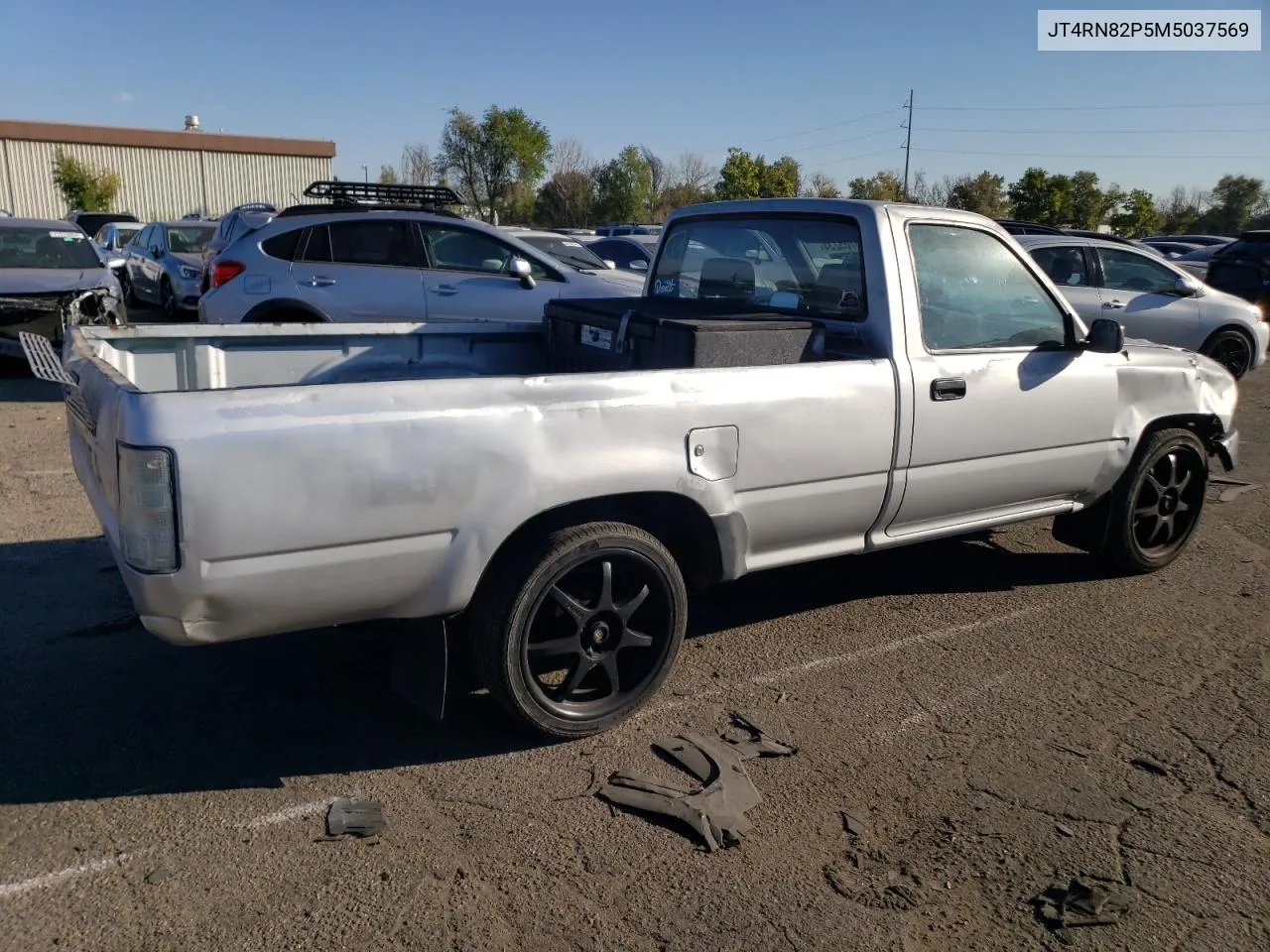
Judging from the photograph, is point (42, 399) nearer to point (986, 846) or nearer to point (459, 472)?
point (459, 472)

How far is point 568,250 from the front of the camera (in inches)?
484

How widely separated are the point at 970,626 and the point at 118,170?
45.3 m

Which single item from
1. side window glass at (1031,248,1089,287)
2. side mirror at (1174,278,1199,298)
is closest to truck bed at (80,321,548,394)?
side window glass at (1031,248,1089,287)

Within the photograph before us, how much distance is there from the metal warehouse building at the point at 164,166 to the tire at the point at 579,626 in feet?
134

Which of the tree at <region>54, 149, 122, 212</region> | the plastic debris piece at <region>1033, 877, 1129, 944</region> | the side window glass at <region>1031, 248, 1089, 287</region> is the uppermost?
the tree at <region>54, 149, 122, 212</region>

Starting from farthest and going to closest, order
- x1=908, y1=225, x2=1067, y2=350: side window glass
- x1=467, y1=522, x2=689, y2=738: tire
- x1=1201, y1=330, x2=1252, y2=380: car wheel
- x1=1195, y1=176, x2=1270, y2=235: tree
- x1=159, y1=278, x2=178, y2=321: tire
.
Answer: x1=1195, y1=176, x2=1270, y2=235: tree < x1=159, y1=278, x2=178, y2=321: tire < x1=1201, y1=330, x2=1252, y2=380: car wheel < x1=908, y1=225, x2=1067, y2=350: side window glass < x1=467, y1=522, x2=689, y2=738: tire

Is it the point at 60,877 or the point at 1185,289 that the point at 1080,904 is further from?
the point at 1185,289

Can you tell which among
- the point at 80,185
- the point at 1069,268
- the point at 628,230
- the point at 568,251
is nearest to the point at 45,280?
the point at 568,251

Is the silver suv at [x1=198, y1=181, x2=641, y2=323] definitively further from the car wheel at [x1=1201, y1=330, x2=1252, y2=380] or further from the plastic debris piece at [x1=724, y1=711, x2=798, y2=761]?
the car wheel at [x1=1201, y1=330, x2=1252, y2=380]

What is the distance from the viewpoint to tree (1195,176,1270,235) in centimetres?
5597

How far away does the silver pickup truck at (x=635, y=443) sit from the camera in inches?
119

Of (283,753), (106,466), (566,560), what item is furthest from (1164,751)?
(106,466)

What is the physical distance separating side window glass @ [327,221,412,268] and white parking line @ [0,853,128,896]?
7.16 meters

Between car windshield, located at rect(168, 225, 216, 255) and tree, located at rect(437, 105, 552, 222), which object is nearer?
car windshield, located at rect(168, 225, 216, 255)
